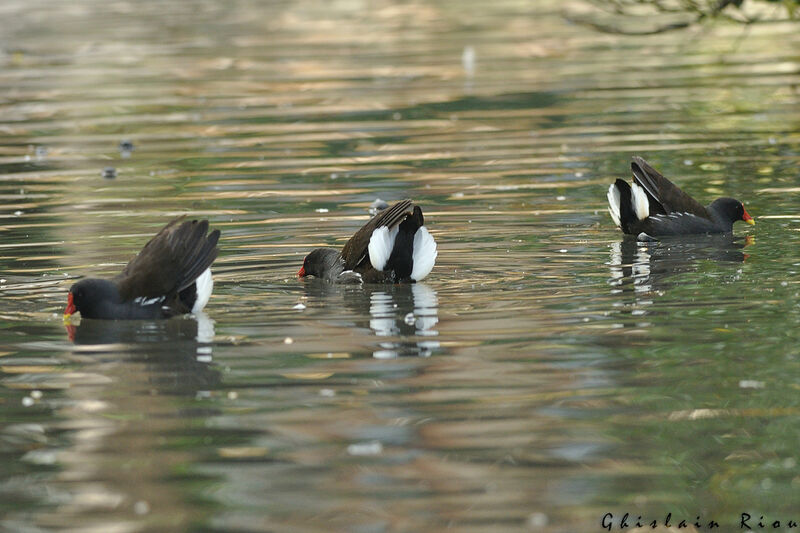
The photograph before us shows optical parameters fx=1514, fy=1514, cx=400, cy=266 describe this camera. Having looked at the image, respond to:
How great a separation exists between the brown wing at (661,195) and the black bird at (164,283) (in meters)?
4.81

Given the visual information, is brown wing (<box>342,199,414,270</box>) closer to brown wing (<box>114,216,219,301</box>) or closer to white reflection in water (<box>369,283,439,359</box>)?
white reflection in water (<box>369,283,439,359</box>)

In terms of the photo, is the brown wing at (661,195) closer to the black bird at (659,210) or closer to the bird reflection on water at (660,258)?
the black bird at (659,210)

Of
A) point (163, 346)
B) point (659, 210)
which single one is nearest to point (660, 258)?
point (659, 210)

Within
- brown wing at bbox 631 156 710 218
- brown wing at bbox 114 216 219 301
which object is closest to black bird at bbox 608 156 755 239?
brown wing at bbox 631 156 710 218

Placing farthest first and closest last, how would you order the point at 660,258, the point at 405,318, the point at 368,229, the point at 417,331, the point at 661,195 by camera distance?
the point at 661,195, the point at 660,258, the point at 368,229, the point at 405,318, the point at 417,331

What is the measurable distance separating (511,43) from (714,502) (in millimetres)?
30796

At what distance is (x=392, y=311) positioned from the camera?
1152cm

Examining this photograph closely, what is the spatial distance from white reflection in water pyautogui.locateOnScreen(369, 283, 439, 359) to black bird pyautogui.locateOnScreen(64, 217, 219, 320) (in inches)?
52.7

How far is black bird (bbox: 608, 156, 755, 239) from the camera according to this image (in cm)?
1422

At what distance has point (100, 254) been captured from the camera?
1409 cm

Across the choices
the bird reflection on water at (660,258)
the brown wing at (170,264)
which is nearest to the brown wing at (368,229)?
the brown wing at (170,264)

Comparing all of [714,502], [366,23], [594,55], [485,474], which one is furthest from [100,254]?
[366,23]

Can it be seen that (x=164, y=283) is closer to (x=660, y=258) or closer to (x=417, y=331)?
(x=417, y=331)

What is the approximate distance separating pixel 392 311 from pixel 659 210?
3.88 metres
